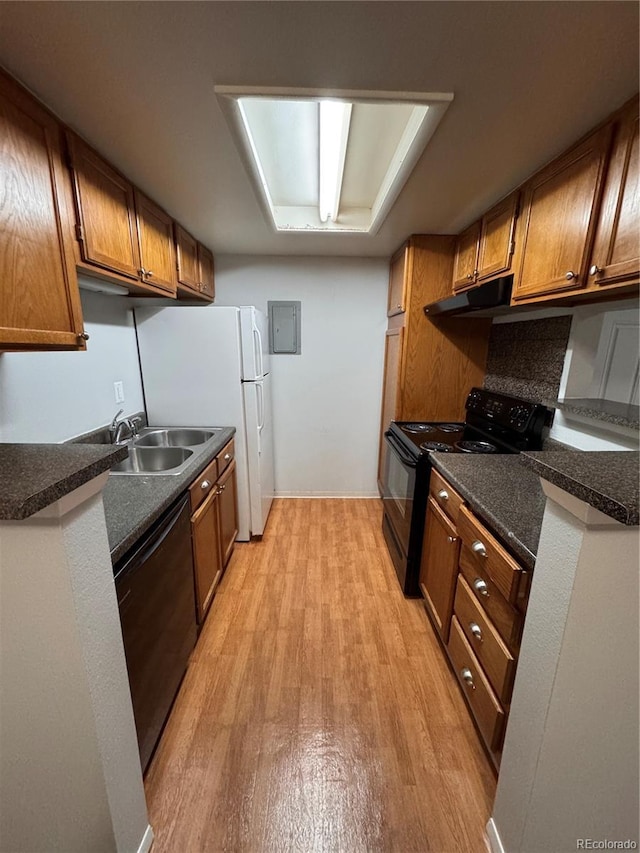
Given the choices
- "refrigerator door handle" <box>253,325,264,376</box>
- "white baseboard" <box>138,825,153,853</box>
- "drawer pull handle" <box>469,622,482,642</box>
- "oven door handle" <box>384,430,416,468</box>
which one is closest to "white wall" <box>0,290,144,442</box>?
"refrigerator door handle" <box>253,325,264,376</box>

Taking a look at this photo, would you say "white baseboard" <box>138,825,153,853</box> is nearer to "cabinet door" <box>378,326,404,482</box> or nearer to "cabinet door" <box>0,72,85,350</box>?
"cabinet door" <box>0,72,85,350</box>

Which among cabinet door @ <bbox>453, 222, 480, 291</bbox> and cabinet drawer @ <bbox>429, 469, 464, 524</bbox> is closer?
cabinet drawer @ <bbox>429, 469, 464, 524</bbox>

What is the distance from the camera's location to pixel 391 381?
2729mm

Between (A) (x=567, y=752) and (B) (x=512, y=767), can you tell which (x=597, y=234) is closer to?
(A) (x=567, y=752)

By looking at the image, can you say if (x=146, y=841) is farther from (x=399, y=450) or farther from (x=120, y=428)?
(x=399, y=450)

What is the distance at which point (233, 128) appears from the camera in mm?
1146

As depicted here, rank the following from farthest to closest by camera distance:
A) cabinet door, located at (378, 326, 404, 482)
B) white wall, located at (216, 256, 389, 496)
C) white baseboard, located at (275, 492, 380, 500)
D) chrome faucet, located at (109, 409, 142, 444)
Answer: white baseboard, located at (275, 492, 380, 500) → white wall, located at (216, 256, 389, 496) → cabinet door, located at (378, 326, 404, 482) → chrome faucet, located at (109, 409, 142, 444)

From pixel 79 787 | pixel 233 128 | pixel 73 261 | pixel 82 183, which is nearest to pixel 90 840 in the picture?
pixel 79 787

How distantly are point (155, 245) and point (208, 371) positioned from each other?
0.77 metres

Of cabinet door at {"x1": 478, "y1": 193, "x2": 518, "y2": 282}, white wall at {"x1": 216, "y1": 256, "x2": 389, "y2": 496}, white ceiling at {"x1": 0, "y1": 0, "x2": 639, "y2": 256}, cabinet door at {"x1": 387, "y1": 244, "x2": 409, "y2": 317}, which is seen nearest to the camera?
white ceiling at {"x1": 0, "y1": 0, "x2": 639, "y2": 256}

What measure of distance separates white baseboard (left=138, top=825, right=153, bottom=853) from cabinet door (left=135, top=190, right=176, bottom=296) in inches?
82.3

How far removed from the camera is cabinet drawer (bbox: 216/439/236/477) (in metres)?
2.06

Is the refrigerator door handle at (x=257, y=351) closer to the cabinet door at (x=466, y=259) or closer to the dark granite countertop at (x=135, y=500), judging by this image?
the dark granite countertop at (x=135, y=500)

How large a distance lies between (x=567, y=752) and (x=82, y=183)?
224 centimetres
